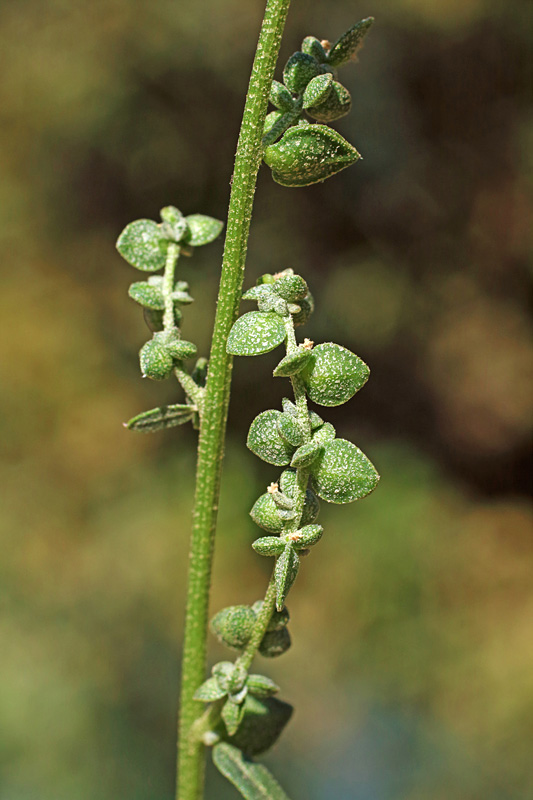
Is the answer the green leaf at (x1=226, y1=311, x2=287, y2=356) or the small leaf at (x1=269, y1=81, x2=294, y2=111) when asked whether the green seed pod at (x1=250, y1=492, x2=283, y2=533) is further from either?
the small leaf at (x1=269, y1=81, x2=294, y2=111)

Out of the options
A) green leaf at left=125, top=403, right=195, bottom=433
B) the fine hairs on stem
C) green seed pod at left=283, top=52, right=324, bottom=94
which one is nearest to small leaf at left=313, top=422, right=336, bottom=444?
the fine hairs on stem

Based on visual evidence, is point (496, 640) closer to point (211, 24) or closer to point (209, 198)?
point (209, 198)

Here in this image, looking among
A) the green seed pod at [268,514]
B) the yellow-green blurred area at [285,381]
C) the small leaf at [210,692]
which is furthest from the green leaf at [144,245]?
the yellow-green blurred area at [285,381]

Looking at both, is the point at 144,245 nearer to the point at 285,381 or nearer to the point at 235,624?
the point at 235,624

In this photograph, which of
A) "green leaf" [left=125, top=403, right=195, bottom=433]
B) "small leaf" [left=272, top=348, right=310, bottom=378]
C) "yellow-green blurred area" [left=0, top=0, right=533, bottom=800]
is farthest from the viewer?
"yellow-green blurred area" [left=0, top=0, right=533, bottom=800]

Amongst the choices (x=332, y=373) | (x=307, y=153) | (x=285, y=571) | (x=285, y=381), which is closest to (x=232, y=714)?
(x=285, y=571)
